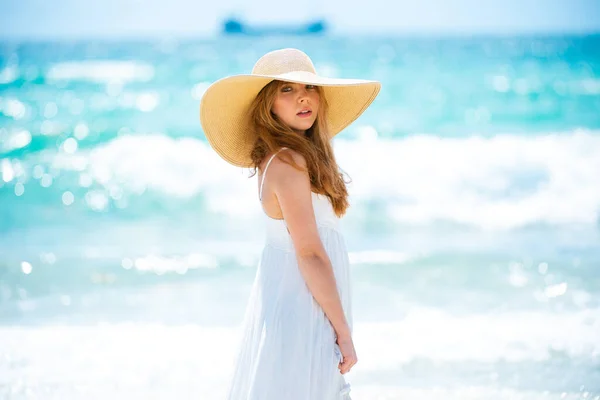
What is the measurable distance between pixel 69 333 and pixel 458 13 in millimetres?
35813

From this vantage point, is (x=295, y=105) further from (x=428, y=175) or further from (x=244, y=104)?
(x=428, y=175)

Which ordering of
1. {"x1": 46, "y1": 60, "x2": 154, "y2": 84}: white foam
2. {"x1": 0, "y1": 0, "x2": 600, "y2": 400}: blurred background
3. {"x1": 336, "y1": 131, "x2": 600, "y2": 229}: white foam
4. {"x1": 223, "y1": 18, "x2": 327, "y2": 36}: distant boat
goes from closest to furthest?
{"x1": 0, "y1": 0, "x2": 600, "y2": 400}: blurred background → {"x1": 336, "y1": 131, "x2": 600, "y2": 229}: white foam → {"x1": 46, "y1": 60, "x2": 154, "y2": 84}: white foam → {"x1": 223, "y1": 18, "x2": 327, "y2": 36}: distant boat

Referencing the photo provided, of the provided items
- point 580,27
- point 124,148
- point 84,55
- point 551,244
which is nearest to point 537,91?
point 124,148

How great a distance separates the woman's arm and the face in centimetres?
21

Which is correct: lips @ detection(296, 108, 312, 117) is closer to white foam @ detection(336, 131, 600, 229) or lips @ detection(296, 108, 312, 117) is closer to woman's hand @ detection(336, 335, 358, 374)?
woman's hand @ detection(336, 335, 358, 374)

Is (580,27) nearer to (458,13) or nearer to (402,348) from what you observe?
(458,13)

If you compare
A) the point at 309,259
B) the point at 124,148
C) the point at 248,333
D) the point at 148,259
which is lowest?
the point at 248,333

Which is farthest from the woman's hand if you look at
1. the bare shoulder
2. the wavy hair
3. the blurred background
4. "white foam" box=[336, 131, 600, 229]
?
"white foam" box=[336, 131, 600, 229]

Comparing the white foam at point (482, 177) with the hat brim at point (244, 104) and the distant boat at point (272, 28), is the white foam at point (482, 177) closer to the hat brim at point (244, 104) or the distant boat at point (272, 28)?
the hat brim at point (244, 104)

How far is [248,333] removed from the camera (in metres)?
2.47

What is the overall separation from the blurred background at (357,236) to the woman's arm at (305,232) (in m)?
1.89

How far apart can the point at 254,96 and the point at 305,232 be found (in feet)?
1.88

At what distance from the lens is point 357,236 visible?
327 inches

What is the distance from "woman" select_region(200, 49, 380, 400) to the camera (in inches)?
89.0
